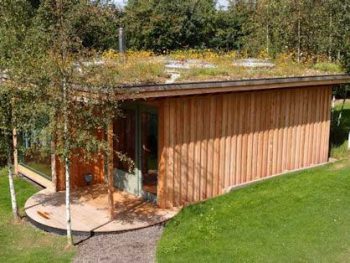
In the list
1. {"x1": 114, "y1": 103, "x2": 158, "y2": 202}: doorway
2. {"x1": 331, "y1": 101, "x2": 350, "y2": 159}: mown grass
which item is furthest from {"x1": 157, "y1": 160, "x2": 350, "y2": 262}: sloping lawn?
{"x1": 331, "y1": 101, "x2": 350, "y2": 159}: mown grass

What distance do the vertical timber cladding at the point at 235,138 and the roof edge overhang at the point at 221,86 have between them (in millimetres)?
492

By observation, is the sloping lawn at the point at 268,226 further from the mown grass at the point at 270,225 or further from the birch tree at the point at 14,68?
the birch tree at the point at 14,68

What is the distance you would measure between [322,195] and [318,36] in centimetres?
906

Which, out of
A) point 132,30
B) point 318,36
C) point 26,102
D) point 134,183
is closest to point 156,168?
point 134,183

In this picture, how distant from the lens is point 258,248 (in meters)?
8.80

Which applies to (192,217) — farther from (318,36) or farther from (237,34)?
(237,34)

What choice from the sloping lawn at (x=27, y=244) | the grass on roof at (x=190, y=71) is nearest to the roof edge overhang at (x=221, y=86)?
the grass on roof at (x=190, y=71)

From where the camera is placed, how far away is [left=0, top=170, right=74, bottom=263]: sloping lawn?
8.83m

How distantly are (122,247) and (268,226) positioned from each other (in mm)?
2997

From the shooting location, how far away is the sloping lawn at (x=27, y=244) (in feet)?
29.0

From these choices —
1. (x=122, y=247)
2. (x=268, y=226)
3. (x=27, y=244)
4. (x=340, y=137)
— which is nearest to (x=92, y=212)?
(x=27, y=244)

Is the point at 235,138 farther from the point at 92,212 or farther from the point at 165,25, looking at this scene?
the point at 165,25

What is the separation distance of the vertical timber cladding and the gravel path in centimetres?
144

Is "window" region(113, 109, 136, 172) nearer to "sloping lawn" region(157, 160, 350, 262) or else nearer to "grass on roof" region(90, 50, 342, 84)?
"grass on roof" region(90, 50, 342, 84)
